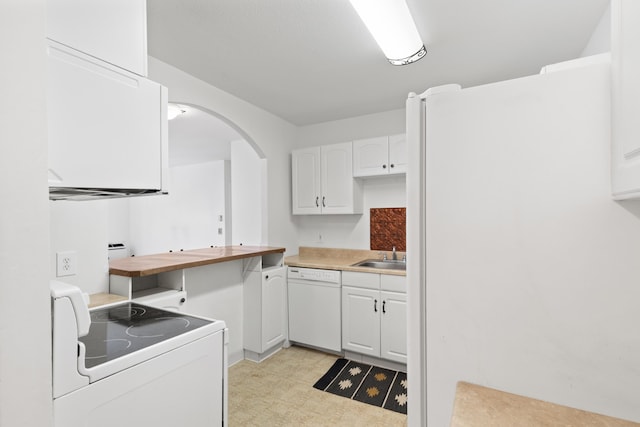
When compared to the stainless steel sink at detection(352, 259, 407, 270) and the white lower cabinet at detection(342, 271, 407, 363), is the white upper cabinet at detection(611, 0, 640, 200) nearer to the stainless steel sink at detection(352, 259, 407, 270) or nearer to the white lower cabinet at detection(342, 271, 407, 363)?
the white lower cabinet at detection(342, 271, 407, 363)

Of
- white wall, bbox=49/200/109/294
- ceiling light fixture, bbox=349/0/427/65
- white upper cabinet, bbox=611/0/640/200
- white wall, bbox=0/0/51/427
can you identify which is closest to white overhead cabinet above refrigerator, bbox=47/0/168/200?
white wall, bbox=0/0/51/427

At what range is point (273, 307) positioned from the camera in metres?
3.05

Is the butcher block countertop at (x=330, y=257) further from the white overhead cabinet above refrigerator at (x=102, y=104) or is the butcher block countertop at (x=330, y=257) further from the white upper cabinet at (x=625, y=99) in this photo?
the white upper cabinet at (x=625, y=99)

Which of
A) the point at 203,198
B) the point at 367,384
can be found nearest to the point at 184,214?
the point at 203,198

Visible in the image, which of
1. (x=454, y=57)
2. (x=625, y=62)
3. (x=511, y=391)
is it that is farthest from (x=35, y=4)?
(x=454, y=57)

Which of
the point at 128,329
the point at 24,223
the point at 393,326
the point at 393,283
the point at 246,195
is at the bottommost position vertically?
the point at 393,326

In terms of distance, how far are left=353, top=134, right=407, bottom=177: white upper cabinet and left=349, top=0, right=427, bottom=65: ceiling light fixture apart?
3.53ft

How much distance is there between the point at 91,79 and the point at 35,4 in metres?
0.32

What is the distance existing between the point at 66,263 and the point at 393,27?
7.22ft

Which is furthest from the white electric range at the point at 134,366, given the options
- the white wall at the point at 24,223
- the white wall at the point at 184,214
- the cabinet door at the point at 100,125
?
the white wall at the point at 184,214

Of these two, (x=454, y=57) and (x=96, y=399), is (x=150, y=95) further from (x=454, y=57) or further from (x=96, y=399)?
(x=454, y=57)

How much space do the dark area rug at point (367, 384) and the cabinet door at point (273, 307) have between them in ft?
2.07

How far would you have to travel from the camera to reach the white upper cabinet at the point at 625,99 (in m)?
0.68

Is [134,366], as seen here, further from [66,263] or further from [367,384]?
[367,384]
